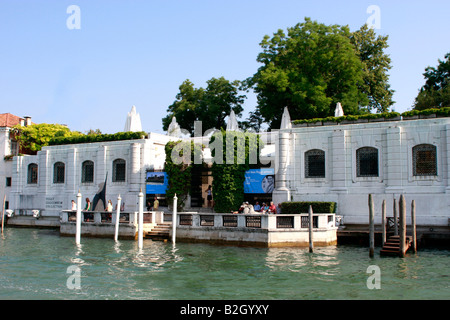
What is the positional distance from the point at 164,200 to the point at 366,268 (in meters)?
19.8

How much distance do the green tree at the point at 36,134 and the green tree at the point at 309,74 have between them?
19899 millimetres

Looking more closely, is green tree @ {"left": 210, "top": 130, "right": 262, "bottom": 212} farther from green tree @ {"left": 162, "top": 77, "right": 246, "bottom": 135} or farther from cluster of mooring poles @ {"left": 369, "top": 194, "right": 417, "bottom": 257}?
A: green tree @ {"left": 162, "top": 77, "right": 246, "bottom": 135}

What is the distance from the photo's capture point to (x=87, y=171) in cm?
3903

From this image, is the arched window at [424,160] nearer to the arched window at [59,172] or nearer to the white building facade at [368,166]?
the white building facade at [368,166]

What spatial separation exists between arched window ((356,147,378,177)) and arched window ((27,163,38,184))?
2874 cm

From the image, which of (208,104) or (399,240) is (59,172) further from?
(399,240)

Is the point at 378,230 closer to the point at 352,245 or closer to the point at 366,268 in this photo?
the point at 352,245

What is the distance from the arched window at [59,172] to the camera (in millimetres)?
40188

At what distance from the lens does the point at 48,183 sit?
4041 cm

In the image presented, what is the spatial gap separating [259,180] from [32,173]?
74.8 ft

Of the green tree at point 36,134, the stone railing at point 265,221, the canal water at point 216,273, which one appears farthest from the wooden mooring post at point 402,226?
the green tree at point 36,134
